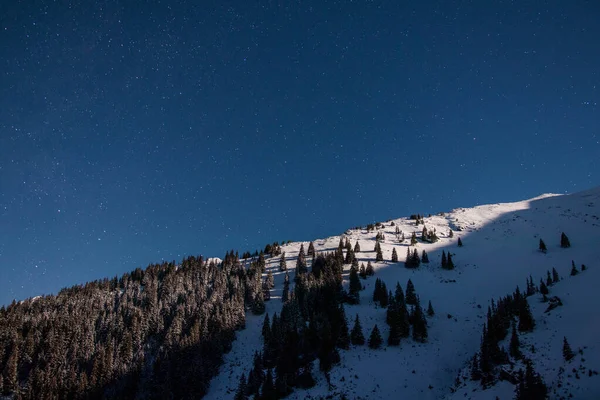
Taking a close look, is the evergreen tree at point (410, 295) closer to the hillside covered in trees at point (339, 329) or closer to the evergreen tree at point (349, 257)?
the hillside covered in trees at point (339, 329)

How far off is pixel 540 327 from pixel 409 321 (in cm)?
2280

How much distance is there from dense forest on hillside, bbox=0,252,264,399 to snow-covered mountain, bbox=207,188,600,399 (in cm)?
→ 600

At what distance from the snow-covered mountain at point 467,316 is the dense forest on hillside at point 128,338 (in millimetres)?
6001

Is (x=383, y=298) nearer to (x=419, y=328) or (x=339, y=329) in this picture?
(x=419, y=328)

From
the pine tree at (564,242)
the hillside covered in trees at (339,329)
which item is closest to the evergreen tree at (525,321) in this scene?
the hillside covered in trees at (339,329)

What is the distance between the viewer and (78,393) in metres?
68.9

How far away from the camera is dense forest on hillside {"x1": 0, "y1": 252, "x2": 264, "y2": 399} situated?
70250 mm

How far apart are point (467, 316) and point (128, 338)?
78880 millimetres

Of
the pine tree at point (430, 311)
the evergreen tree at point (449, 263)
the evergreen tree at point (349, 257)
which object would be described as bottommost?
the pine tree at point (430, 311)

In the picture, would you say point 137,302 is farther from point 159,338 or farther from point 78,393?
point 78,393

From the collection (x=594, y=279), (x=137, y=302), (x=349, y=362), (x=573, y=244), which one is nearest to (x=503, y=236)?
(x=573, y=244)

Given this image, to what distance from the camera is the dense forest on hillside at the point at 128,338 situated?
7025 centimetres

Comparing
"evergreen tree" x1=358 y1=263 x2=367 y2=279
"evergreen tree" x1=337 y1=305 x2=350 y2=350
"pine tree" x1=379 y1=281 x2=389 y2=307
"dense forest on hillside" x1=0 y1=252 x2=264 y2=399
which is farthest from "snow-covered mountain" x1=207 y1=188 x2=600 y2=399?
"dense forest on hillside" x1=0 y1=252 x2=264 y2=399

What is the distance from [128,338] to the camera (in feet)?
270
